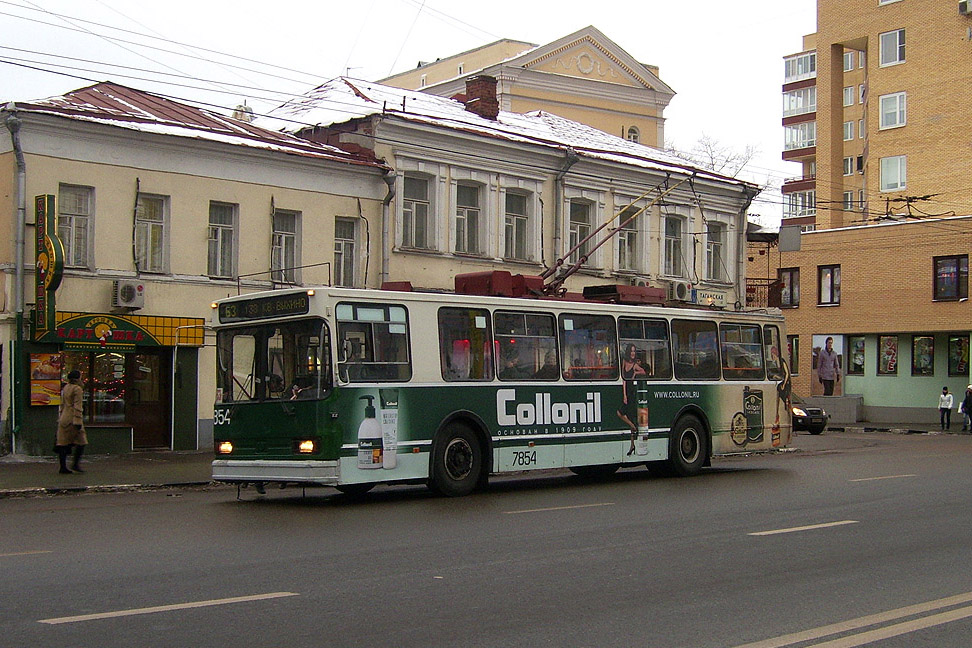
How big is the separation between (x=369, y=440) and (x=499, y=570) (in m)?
6.09

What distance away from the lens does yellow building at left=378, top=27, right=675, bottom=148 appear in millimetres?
54281

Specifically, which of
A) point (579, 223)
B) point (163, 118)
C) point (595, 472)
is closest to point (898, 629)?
point (595, 472)

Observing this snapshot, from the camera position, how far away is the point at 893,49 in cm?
5519

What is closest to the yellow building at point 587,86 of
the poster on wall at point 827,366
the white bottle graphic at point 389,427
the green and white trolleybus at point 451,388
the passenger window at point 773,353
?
the poster on wall at point 827,366

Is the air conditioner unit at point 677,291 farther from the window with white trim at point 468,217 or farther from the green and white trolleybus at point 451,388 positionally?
the green and white trolleybus at point 451,388

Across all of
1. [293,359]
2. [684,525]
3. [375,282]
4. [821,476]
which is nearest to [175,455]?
[375,282]

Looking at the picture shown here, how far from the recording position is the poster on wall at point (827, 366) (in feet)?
152

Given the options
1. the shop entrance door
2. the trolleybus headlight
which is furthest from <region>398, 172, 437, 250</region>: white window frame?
the trolleybus headlight

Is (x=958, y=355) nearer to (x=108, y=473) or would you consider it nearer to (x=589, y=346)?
(x=589, y=346)

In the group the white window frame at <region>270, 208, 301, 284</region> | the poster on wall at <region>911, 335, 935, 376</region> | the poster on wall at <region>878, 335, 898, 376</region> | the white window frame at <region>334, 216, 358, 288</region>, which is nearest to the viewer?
the white window frame at <region>270, 208, 301, 284</region>

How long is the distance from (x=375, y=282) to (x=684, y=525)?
16498mm

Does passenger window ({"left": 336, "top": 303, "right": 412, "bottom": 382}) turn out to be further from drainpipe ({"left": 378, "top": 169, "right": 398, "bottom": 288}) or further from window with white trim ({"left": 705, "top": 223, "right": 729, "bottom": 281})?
window with white trim ({"left": 705, "top": 223, "right": 729, "bottom": 281})

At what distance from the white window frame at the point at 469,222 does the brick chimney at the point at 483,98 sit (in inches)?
173

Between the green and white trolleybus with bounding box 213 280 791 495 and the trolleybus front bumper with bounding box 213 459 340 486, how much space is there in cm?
2
